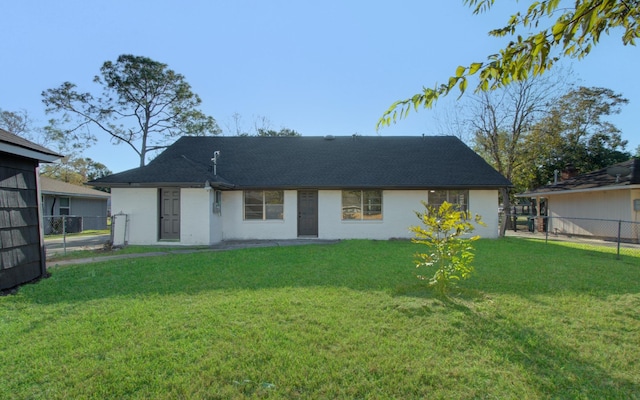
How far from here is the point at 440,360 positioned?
125 inches

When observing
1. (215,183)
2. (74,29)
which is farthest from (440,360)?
(74,29)

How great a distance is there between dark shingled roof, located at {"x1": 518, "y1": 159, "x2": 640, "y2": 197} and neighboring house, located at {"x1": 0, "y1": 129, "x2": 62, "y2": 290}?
20.0 metres

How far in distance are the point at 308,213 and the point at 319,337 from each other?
11.0 metres

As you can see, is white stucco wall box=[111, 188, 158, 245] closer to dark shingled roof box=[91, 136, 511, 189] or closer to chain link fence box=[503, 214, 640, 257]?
dark shingled roof box=[91, 136, 511, 189]

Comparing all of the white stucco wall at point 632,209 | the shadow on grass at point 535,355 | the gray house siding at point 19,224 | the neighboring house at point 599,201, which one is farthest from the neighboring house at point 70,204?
the white stucco wall at point 632,209

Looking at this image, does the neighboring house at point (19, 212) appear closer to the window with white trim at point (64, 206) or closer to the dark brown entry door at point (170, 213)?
the dark brown entry door at point (170, 213)

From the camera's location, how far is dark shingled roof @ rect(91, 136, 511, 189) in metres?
12.7

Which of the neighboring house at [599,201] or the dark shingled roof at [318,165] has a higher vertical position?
the dark shingled roof at [318,165]

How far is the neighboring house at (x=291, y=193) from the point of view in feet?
40.0

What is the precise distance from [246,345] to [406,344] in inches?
65.9

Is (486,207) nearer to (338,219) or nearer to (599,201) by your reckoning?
(338,219)

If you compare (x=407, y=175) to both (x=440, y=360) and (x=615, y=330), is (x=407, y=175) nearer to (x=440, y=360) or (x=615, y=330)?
(x=615, y=330)

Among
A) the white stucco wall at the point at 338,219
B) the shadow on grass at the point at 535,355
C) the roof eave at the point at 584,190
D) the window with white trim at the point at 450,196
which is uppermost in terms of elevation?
the roof eave at the point at 584,190

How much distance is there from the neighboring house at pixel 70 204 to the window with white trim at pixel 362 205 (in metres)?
13.1
